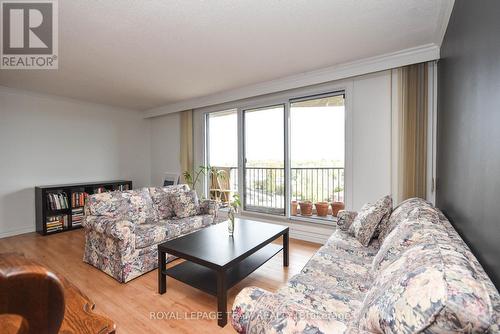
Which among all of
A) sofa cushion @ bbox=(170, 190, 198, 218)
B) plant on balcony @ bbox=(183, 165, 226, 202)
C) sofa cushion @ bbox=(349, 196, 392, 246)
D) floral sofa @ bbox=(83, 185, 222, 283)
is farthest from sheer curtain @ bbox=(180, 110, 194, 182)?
sofa cushion @ bbox=(349, 196, 392, 246)

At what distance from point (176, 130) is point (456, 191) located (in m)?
4.74

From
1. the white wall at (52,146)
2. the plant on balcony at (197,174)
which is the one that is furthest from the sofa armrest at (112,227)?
the white wall at (52,146)

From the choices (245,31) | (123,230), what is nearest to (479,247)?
(245,31)

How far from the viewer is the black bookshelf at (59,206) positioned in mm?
3824

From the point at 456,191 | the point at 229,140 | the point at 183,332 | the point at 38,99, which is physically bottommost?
the point at 183,332

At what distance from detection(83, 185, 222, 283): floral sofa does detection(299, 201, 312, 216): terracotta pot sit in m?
1.49

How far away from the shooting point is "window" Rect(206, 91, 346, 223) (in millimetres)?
3832

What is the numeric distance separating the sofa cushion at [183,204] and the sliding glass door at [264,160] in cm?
115

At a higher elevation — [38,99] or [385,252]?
[38,99]

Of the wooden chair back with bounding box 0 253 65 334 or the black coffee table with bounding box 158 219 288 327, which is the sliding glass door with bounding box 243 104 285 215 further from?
the wooden chair back with bounding box 0 253 65 334

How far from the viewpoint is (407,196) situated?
273 centimetres

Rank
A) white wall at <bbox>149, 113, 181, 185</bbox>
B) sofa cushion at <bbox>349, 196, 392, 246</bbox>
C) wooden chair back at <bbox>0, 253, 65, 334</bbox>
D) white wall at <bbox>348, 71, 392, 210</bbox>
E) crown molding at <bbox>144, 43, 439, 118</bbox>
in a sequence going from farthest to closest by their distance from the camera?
white wall at <bbox>149, 113, 181, 185</bbox> → white wall at <bbox>348, 71, 392, 210</bbox> → crown molding at <bbox>144, 43, 439, 118</bbox> → sofa cushion at <bbox>349, 196, 392, 246</bbox> → wooden chair back at <bbox>0, 253, 65, 334</bbox>

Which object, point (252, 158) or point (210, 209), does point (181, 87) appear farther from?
point (210, 209)

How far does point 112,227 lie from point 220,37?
2119 millimetres
